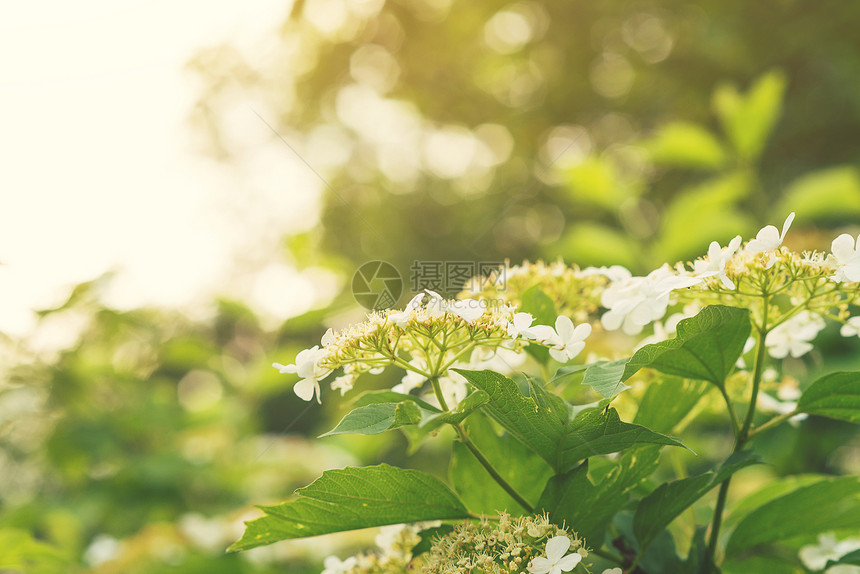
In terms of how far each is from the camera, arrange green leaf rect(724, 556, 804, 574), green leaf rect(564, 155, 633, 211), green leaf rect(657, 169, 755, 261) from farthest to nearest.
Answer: green leaf rect(564, 155, 633, 211) → green leaf rect(657, 169, 755, 261) → green leaf rect(724, 556, 804, 574)

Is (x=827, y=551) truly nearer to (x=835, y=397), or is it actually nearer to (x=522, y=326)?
(x=835, y=397)

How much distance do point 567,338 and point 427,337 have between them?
0.12m

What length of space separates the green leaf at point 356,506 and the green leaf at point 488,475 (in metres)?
0.03

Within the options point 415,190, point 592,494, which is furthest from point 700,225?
point 415,190

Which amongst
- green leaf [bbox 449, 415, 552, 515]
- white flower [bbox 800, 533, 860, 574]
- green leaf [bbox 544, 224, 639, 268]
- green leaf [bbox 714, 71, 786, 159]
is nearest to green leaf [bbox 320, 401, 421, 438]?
green leaf [bbox 449, 415, 552, 515]

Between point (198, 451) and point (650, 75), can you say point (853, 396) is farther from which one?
point (650, 75)

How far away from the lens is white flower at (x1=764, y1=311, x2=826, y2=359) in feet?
1.98

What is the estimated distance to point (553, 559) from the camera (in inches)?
17.5

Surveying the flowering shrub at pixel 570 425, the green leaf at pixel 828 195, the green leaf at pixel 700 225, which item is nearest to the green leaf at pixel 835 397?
the flowering shrub at pixel 570 425

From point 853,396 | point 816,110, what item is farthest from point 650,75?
point 853,396

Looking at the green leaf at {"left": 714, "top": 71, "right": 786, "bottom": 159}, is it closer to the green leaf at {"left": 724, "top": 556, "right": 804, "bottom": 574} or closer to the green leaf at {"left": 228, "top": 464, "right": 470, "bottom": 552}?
the green leaf at {"left": 724, "top": 556, "right": 804, "bottom": 574}

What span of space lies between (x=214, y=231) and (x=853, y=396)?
4.69 metres

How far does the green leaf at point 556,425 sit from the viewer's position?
0.44m

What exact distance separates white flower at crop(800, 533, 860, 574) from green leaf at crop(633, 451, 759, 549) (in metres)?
0.26
